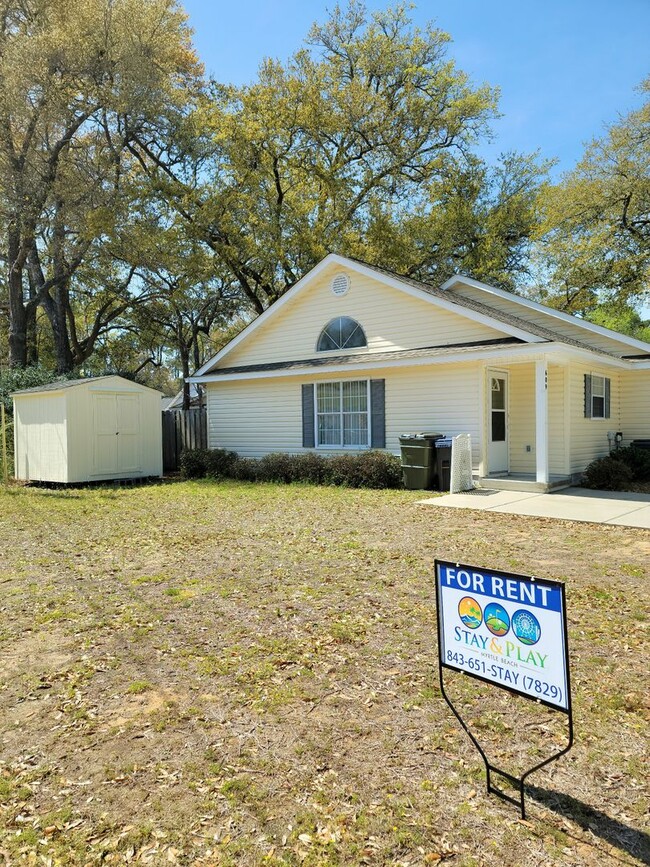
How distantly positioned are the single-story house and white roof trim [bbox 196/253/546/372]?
0.03m

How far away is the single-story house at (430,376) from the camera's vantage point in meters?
12.7

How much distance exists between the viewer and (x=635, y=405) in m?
15.5

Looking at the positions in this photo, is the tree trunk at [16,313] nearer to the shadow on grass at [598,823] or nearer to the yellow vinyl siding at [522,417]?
the yellow vinyl siding at [522,417]

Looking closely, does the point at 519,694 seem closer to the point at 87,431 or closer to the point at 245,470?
the point at 245,470

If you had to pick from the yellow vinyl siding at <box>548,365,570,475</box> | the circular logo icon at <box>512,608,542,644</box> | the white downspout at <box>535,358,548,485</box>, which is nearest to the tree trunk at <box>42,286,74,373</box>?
the yellow vinyl siding at <box>548,365,570,475</box>

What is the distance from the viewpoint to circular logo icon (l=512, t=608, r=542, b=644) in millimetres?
2545

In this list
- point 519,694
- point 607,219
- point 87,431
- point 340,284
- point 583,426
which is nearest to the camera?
point 519,694

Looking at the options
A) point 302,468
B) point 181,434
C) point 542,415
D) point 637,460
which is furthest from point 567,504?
point 181,434

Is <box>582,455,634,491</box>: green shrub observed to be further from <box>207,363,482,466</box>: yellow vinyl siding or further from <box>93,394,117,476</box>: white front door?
<box>93,394,117,476</box>: white front door

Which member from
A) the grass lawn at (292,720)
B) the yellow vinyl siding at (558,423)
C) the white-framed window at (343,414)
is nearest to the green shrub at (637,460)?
the yellow vinyl siding at (558,423)

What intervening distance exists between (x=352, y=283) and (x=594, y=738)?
13.1m

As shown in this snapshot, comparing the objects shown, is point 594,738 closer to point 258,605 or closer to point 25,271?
point 258,605

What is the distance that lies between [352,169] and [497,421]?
1709cm

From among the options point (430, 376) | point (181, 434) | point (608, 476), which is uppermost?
point (430, 376)
